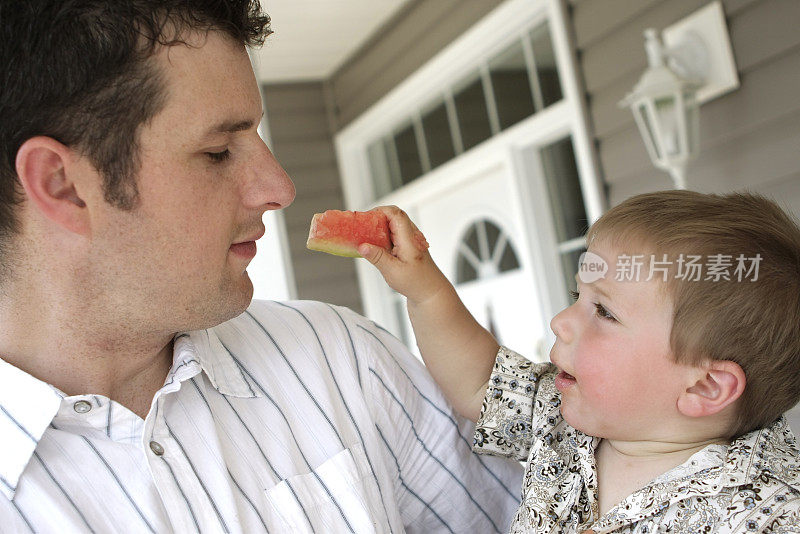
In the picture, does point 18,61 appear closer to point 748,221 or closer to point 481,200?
point 748,221

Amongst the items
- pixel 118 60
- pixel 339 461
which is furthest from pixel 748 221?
pixel 118 60

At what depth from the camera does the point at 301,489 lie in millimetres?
1271

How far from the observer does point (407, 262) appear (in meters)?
1.52

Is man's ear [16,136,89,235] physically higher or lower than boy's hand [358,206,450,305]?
higher

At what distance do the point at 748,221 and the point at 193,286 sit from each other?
0.92 meters

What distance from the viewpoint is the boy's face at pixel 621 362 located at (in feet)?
4.56

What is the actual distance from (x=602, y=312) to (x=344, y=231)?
1.60 ft

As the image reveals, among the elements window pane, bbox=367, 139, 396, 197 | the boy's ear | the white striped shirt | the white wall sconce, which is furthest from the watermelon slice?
window pane, bbox=367, 139, 396, 197

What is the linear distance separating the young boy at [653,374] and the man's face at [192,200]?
299 millimetres

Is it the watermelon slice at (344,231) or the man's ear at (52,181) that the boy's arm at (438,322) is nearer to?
the watermelon slice at (344,231)

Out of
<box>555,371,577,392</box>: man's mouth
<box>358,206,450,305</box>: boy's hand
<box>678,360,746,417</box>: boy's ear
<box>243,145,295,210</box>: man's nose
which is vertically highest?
<box>243,145,295,210</box>: man's nose

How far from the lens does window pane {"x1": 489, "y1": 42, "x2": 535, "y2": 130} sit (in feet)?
13.8

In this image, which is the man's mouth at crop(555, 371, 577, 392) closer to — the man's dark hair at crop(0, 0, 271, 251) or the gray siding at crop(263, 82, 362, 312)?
the man's dark hair at crop(0, 0, 271, 251)

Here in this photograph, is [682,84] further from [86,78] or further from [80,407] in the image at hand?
[80,407]
